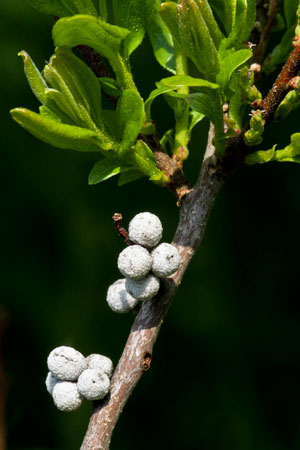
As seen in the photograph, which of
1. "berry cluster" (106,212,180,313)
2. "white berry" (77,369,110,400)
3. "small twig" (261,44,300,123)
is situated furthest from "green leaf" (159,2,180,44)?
"white berry" (77,369,110,400)

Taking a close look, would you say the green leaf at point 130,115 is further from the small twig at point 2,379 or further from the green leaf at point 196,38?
the small twig at point 2,379

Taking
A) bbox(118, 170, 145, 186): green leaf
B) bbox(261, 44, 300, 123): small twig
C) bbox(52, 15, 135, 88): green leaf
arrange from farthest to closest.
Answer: bbox(118, 170, 145, 186): green leaf → bbox(261, 44, 300, 123): small twig → bbox(52, 15, 135, 88): green leaf

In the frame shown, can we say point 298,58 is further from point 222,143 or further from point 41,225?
point 41,225

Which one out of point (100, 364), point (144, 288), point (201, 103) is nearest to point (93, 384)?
point (100, 364)

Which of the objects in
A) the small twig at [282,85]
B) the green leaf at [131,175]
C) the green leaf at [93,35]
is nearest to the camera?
the green leaf at [93,35]

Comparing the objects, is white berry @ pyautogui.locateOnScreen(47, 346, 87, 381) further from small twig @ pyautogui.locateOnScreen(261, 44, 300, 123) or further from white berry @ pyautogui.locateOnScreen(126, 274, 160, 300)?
small twig @ pyautogui.locateOnScreen(261, 44, 300, 123)

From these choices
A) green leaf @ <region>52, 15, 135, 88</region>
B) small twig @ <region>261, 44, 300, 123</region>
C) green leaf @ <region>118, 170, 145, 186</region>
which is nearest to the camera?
green leaf @ <region>52, 15, 135, 88</region>

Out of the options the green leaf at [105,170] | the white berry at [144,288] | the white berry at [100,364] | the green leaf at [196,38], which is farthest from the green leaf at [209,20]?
the white berry at [100,364]
